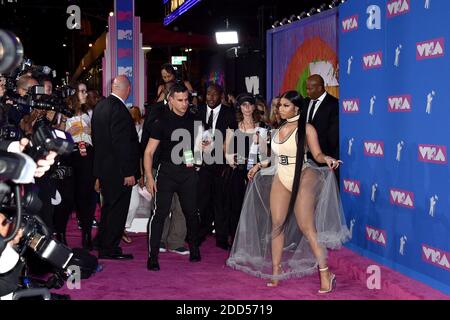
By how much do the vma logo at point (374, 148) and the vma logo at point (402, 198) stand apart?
1.24ft

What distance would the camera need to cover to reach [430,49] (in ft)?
17.7

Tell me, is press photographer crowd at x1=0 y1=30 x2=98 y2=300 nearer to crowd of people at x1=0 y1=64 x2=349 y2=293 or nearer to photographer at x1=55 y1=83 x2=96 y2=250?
crowd of people at x1=0 y1=64 x2=349 y2=293

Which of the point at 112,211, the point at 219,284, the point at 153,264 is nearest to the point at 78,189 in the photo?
the point at 112,211

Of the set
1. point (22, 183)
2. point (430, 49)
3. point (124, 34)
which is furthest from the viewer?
point (124, 34)

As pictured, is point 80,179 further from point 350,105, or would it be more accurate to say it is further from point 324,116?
point 350,105

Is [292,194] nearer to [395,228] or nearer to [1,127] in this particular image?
[395,228]

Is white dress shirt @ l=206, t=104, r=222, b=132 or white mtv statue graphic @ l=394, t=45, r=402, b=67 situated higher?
white mtv statue graphic @ l=394, t=45, r=402, b=67

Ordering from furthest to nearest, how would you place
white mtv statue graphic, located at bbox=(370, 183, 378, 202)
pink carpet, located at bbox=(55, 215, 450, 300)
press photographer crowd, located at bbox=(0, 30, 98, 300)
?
1. white mtv statue graphic, located at bbox=(370, 183, 378, 202)
2. pink carpet, located at bbox=(55, 215, 450, 300)
3. press photographer crowd, located at bbox=(0, 30, 98, 300)

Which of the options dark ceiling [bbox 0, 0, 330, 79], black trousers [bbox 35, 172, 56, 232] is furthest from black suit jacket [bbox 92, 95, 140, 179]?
dark ceiling [bbox 0, 0, 330, 79]

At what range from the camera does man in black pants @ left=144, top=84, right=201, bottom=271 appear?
690 cm

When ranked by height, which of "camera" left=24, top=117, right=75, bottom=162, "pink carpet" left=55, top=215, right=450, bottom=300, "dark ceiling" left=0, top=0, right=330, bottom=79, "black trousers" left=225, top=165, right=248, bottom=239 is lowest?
"pink carpet" left=55, top=215, right=450, bottom=300

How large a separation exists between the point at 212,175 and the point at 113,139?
52.2 inches
